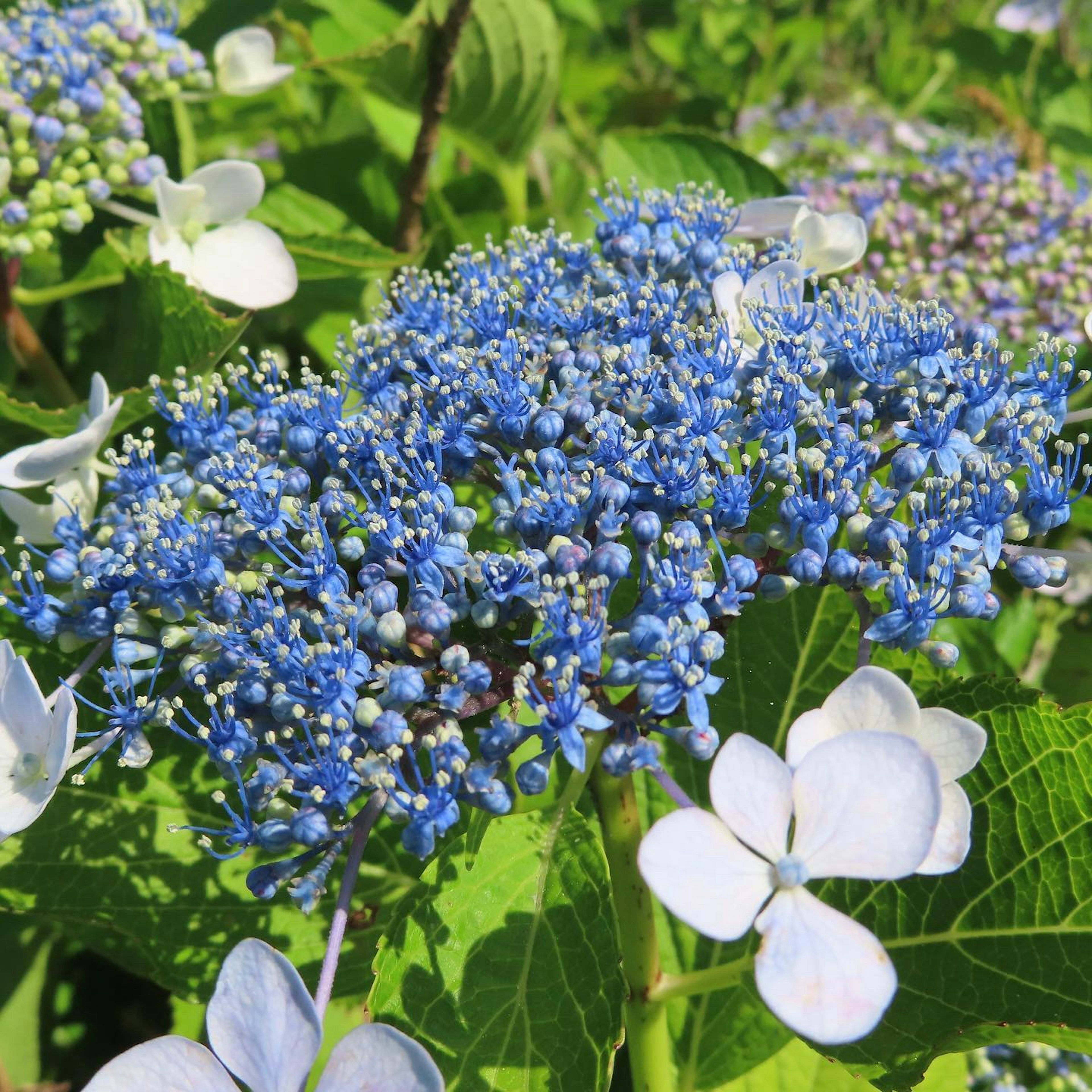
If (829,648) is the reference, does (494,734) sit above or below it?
above

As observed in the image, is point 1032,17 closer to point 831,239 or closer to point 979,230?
point 979,230

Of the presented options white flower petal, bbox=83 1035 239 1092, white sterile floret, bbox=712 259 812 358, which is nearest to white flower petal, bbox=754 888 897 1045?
white flower petal, bbox=83 1035 239 1092

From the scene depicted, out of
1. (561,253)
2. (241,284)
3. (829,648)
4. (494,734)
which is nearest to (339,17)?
(241,284)

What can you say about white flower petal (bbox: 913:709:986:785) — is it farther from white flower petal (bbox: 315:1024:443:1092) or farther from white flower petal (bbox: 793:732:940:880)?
white flower petal (bbox: 315:1024:443:1092)

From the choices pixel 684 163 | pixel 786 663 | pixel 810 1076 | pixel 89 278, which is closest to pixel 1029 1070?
pixel 810 1076

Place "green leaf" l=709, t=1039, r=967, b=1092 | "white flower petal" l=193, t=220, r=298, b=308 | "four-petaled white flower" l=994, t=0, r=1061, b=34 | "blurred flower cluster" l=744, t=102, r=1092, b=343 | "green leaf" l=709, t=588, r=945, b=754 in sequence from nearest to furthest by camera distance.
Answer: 1. "green leaf" l=709, t=588, r=945, b=754
2. "green leaf" l=709, t=1039, r=967, b=1092
3. "white flower petal" l=193, t=220, r=298, b=308
4. "blurred flower cluster" l=744, t=102, r=1092, b=343
5. "four-petaled white flower" l=994, t=0, r=1061, b=34

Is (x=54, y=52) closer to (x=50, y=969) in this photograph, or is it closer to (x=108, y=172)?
(x=108, y=172)
